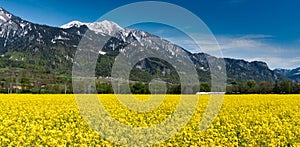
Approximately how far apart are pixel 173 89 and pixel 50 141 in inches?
2309

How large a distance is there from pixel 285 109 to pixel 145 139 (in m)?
11.1

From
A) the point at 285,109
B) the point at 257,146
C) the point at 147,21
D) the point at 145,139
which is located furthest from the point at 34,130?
the point at 285,109

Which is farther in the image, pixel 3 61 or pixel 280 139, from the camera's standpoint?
pixel 3 61

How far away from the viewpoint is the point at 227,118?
13.3 metres

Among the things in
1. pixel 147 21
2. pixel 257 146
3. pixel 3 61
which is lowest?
pixel 257 146

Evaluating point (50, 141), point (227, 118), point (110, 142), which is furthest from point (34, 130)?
point (227, 118)

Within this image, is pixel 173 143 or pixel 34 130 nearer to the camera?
pixel 173 143

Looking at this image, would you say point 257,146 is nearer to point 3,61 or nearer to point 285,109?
point 285,109

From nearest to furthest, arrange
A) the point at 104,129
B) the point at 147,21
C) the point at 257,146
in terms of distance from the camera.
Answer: the point at 257,146
the point at 104,129
the point at 147,21

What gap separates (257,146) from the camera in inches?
332

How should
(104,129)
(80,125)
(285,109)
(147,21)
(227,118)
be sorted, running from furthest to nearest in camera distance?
(285,109), (227,118), (80,125), (147,21), (104,129)

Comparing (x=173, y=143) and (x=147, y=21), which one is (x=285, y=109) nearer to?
(x=147, y=21)

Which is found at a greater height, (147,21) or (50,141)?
(147,21)

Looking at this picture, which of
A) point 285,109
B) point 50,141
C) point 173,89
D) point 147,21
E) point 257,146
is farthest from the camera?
point 173,89
